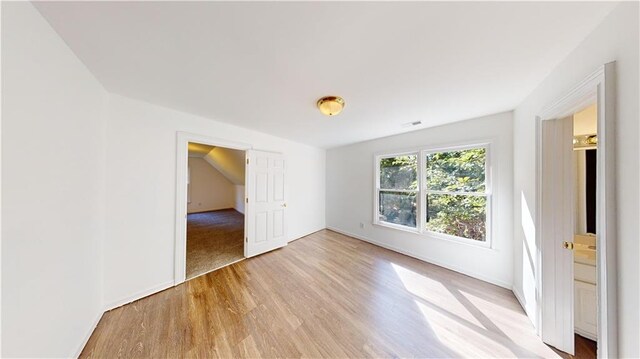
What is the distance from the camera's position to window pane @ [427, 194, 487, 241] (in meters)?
2.54

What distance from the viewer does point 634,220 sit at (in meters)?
0.81

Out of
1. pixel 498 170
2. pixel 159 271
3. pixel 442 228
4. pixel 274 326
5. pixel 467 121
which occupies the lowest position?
pixel 274 326

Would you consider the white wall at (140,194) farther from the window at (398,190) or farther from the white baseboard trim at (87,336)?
the window at (398,190)

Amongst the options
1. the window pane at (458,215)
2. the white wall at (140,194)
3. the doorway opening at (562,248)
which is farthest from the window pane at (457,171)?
the white wall at (140,194)

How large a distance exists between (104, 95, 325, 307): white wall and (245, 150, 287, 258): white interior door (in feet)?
3.08

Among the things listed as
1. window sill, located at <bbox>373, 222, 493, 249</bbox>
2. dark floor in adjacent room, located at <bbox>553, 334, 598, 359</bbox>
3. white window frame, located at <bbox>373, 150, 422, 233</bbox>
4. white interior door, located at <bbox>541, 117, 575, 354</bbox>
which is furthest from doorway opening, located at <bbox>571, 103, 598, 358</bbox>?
white window frame, located at <bbox>373, 150, 422, 233</bbox>

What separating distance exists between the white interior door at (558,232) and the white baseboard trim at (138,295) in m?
3.84

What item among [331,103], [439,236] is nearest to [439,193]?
[439,236]

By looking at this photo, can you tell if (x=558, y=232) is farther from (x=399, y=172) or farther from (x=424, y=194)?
(x=399, y=172)

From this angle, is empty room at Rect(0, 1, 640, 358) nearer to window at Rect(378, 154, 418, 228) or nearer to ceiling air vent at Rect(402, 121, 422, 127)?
ceiling air vent at Rect(402, 121, 422, 127)

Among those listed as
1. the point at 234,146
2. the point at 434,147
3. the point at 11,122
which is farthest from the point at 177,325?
the point at 434,147

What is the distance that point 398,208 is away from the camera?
3447mm

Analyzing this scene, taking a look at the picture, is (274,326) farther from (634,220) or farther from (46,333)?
(634,220)

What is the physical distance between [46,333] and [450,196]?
4.13 m
